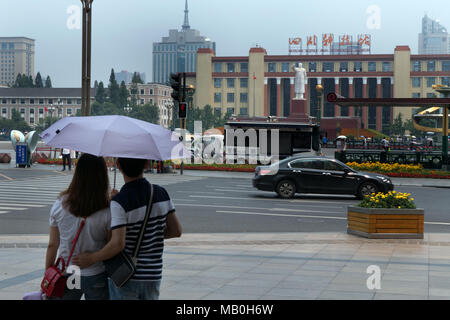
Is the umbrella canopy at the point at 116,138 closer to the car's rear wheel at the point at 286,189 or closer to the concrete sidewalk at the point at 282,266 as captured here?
the concrete sidewalk at the point at 282,266

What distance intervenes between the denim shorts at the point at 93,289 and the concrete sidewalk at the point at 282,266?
117 inches

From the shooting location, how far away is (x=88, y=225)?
4918 mm

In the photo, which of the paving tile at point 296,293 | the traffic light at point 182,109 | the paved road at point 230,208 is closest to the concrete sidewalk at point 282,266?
the paving tile at point 296,293

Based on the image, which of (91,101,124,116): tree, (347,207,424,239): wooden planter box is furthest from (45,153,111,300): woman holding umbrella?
(91,101,124,116): tree

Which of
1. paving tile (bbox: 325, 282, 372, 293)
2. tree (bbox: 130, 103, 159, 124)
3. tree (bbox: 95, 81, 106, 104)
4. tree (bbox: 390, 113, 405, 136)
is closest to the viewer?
paving tile (bbox: 325, 282, 372, 293)

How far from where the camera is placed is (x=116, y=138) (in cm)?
490

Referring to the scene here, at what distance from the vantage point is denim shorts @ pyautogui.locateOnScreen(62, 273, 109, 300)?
4.89 meters

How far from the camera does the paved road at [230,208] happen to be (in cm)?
1559

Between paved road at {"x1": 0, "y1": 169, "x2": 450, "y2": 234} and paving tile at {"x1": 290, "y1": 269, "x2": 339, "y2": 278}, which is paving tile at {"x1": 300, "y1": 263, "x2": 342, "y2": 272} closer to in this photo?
paving tile at {"x1": 290, "y1": 269, "x2": 339, "y2": 278}

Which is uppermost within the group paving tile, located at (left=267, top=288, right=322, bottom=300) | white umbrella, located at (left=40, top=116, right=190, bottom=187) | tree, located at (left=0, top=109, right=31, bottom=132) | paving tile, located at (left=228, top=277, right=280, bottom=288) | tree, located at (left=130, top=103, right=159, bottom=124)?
tree, located at (left=130, top=103, right=159, bottom=124)
